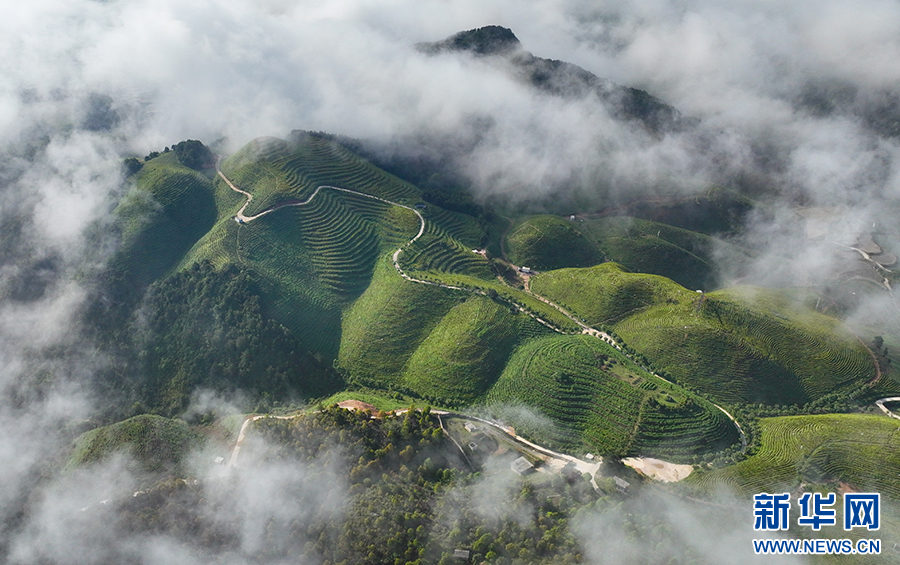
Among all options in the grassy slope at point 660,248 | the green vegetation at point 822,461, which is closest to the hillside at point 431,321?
the grassy slope at point 660,248

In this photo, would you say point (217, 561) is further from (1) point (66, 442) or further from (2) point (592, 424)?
(2) point (592, 424)

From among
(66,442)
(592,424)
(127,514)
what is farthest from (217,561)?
(592,424)

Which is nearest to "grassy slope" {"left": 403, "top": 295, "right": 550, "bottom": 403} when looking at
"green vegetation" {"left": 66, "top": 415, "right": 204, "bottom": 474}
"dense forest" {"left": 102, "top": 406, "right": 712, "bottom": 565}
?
"dense forest" {"left": 102, "top": 406, "right": 712, "bottom": 565}

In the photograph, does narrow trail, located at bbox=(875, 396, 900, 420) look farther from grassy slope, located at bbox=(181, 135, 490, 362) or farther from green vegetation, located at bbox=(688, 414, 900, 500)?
grassy slope, located at bbox=(181, 135, 490, 362)

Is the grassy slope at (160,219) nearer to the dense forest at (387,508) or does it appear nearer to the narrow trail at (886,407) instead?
the dense forest at (387,508)

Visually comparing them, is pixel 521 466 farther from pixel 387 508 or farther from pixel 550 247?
pixel 550 247

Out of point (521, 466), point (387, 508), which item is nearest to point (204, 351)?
point (387, 508)
